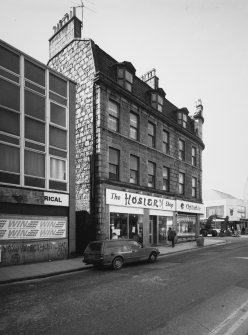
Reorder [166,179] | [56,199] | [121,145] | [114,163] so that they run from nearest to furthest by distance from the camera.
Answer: [56,199]
[114,163]
[121,145]
[166,179]

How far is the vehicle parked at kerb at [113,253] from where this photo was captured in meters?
13.7

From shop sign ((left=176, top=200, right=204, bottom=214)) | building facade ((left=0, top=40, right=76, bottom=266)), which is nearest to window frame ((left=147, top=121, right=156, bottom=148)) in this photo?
shop sign ((left=176, top=200, right=204, bottom=214))

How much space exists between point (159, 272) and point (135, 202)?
979cm

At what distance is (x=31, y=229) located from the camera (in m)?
15.5

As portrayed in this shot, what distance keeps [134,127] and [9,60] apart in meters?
10.8

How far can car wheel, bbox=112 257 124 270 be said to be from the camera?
45.6 ft

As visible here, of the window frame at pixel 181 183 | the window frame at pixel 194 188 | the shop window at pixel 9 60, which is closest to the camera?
the shop window at pixel 9 60

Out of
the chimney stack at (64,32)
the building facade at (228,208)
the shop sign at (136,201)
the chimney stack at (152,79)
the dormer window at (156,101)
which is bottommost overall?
the building facade at (228,208)

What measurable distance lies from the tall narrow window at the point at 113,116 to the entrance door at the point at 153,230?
8394 millimetres

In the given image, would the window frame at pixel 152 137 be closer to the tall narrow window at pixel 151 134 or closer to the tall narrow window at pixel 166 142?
the tall narrow window at pixel 151 134

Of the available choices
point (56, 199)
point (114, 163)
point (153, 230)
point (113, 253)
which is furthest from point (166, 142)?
point (113, 253)

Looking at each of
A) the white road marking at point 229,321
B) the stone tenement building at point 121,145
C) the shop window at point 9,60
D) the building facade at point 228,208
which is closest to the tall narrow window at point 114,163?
the stone tenement building at point 121,145

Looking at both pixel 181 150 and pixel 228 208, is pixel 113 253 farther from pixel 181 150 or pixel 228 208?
pixel 228 208

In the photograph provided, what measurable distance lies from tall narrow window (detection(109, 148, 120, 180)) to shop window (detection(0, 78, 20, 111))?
295 inches
